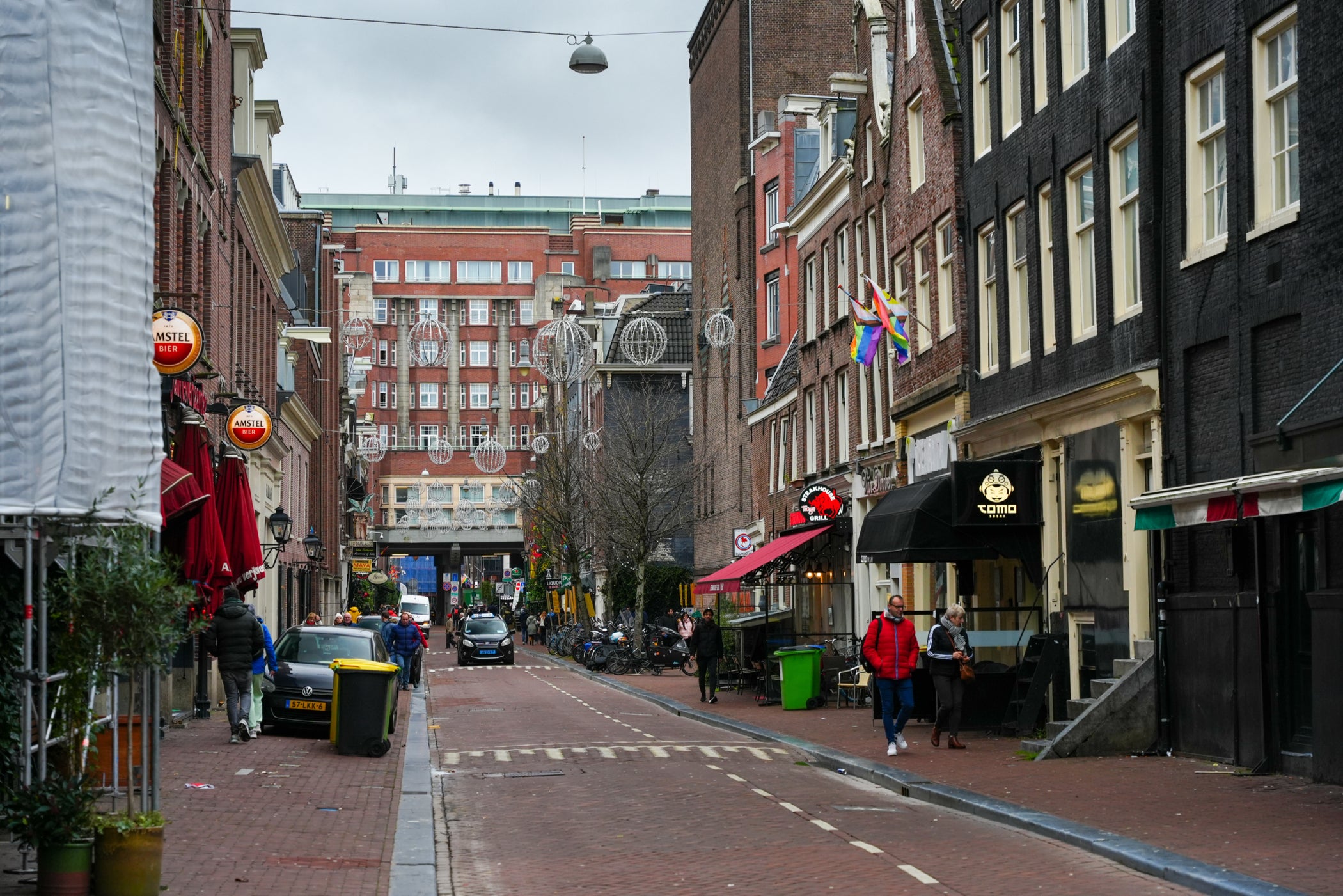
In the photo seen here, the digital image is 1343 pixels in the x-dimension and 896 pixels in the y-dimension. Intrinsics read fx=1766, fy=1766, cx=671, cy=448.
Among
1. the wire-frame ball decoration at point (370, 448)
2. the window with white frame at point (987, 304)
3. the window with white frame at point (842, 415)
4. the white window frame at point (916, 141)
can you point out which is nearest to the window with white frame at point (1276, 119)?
the window with white frame at point (987, 304)

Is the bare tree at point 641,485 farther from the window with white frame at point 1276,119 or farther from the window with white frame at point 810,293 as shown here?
the window with white frame at point 1276,119

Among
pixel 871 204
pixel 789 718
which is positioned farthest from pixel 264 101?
pixel 789 718

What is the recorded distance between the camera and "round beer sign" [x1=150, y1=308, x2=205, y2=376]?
20.8m

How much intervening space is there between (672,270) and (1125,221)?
103477 mm

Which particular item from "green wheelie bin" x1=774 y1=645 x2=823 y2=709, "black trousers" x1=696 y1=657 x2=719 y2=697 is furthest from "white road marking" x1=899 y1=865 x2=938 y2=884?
"black trousers" x1=696 y1=657 x2=719 y2=697

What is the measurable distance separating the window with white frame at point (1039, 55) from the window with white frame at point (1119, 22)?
2.27 metres

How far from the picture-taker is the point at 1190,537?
18.9 meters

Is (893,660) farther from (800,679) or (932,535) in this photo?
(800,679)

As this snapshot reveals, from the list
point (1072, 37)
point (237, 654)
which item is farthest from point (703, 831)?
point (1072, 37)

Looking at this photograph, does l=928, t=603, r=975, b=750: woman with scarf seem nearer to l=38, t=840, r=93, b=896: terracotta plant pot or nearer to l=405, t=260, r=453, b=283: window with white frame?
l=38, t=840, r=93, b=896: terracotta plant pot

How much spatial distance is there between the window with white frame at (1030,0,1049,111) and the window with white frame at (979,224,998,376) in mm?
2557

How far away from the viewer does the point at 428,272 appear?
125750 millimetres

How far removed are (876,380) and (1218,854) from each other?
23.2 m

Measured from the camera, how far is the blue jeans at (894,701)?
783 inches
